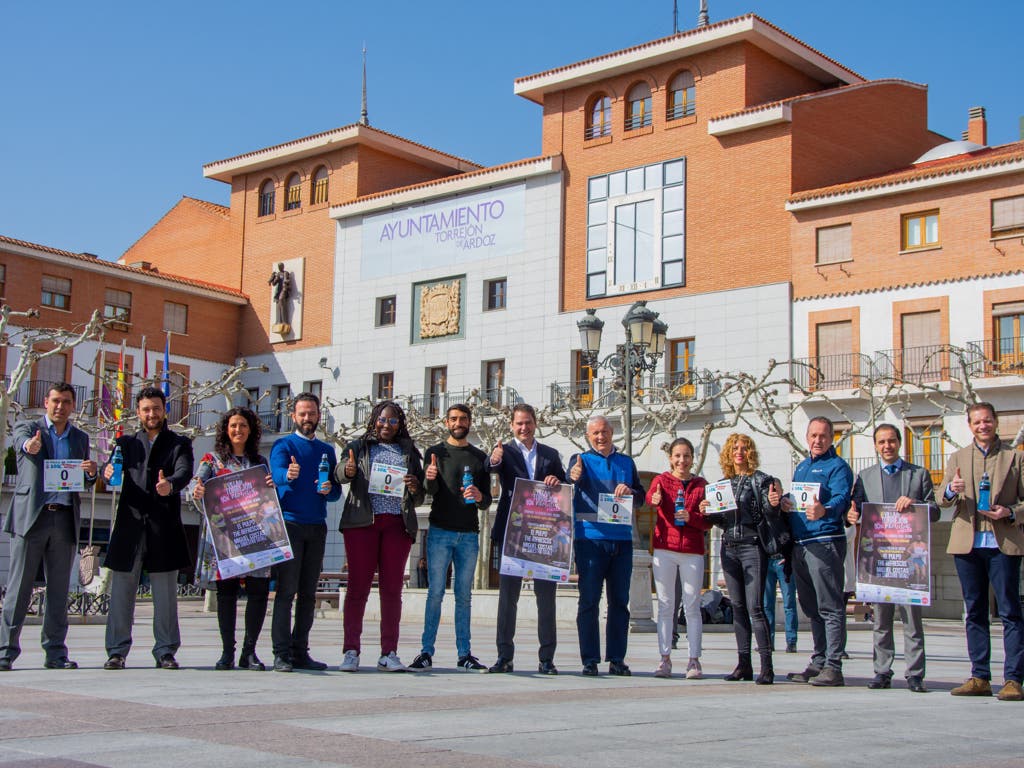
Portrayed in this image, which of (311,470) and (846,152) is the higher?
(846,152)

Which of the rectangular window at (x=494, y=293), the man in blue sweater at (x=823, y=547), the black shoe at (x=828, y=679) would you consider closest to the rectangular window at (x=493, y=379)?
the rectangular window at (x=494, y=293)

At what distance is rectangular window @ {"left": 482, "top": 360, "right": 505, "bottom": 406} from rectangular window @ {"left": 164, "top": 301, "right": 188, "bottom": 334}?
13.3 meters

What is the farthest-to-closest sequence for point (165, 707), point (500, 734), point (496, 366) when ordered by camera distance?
point (496, 366) < point (165, 707) < point (500, 734)

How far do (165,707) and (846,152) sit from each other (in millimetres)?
35345

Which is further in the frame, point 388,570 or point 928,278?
point 928,278

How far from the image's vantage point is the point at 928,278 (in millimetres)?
34625

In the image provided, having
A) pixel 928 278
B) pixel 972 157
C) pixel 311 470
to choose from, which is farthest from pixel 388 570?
pixel 972 157

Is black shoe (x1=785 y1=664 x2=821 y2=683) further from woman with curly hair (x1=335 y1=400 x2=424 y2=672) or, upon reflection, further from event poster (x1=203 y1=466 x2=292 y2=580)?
event poster (x1=203 y1=466 x2=292 y2=580)

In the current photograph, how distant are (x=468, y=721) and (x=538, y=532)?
3446 millimetres

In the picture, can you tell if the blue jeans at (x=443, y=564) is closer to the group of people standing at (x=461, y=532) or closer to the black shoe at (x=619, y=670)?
the group of people standing at (x=461, y=532)

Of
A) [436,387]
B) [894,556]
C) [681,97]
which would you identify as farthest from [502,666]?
[436,387]

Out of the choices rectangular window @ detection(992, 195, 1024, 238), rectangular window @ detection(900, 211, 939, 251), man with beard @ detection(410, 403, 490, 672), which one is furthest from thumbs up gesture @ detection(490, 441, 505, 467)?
rectangular window @ detection(900, 211, 939, 251)

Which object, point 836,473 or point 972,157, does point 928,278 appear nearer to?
point 972,157

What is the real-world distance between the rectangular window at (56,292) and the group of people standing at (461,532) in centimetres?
3807
